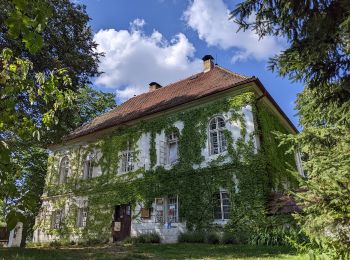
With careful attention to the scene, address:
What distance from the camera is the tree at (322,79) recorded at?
19.8ft

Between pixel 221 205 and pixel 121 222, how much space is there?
21.2ft

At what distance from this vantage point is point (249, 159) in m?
15.2

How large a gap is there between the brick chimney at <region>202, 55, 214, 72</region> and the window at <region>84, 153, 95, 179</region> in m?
9.62

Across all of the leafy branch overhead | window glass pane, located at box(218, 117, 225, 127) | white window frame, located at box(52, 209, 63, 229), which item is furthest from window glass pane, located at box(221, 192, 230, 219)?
the leafy branch overhead

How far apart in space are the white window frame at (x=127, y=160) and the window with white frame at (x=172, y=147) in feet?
8.20

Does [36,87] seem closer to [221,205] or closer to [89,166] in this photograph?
[221,205]

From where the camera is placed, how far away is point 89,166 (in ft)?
73.5

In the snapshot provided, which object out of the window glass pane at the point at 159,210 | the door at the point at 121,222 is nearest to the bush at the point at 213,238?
the window glass pane at the point at 159,210

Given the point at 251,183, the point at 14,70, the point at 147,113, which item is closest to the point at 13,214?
the point at 14,70

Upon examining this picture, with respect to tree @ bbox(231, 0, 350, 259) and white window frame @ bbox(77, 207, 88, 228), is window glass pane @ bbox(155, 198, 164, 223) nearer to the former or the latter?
white window frame @ bbox(77, 207, 88, 228)

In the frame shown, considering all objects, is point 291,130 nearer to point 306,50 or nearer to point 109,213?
point 109,213

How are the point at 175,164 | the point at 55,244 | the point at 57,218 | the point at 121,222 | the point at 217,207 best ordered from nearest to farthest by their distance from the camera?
1. the point at 217,207
2. the point at 175,164
3. the point at 121,222
4. the point at 55,244
5. the point at 57,218

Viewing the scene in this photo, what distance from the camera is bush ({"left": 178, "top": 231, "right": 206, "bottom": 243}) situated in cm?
1446

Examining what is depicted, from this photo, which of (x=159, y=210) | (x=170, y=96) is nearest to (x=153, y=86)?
(x=170, y=96)
